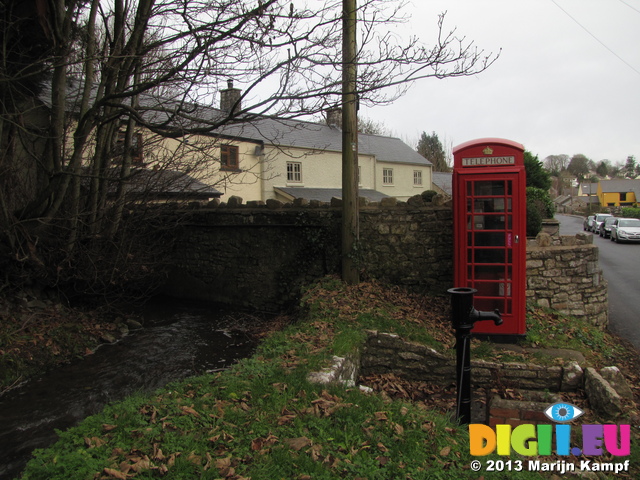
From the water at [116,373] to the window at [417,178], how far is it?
2801cm

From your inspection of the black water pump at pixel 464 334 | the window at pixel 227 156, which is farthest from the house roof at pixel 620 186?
the black water pump at pixel 464 334

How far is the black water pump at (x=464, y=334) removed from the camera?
175 inches

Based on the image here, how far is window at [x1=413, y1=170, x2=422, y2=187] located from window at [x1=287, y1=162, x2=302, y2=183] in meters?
12.4

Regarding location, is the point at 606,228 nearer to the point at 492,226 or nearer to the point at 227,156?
the point at 227,156

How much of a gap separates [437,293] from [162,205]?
21.6ft

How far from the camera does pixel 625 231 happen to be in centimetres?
2775

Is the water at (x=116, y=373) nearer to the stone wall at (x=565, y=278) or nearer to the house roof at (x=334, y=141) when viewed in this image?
the stone wall at (x=565, y=278)

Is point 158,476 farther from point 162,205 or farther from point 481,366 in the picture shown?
point 162,205

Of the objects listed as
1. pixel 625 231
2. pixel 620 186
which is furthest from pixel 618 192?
pixel 625 231

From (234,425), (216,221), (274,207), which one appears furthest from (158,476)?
(216,221)

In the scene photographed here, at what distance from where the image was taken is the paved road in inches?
378

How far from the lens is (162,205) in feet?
34.9

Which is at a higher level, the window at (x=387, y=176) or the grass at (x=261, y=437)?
the window at (x=387, y=176)

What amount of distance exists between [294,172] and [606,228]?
74.2 feet
